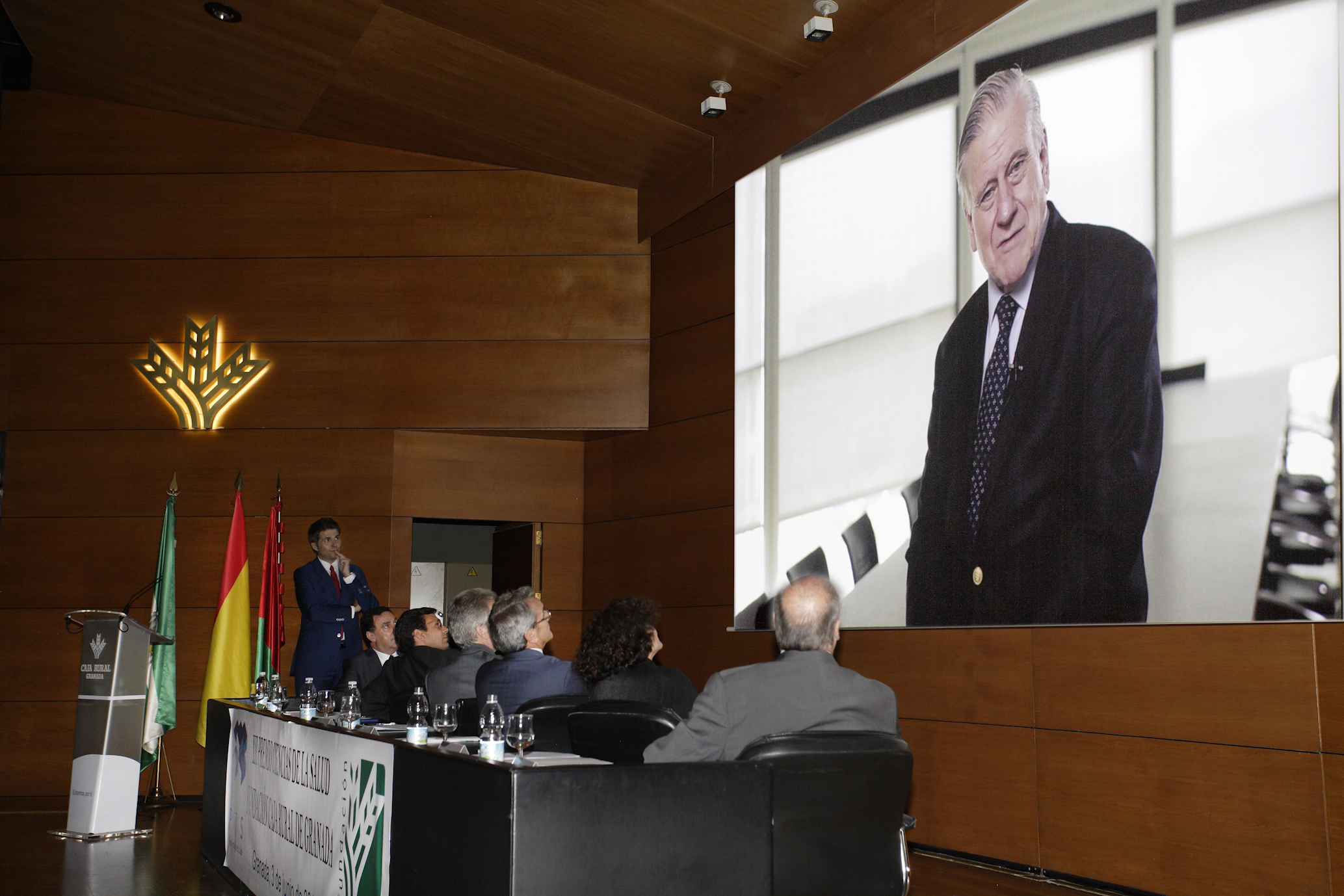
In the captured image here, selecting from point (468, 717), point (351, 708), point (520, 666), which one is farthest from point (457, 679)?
point (351, 708)

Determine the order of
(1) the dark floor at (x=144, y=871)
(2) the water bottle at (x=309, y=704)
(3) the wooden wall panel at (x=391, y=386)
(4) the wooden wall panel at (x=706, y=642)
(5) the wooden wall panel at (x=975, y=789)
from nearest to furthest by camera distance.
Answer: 1. (2) the water bottle at (x=309, y=704)
2. (1) the dark floor at (x=144, y=871)
3. (5) the wooden wall panel at (x=975, y=789)
4. (4) the wooden wall panel at (x=706, y=642)
5. (3) the wooden wall panel at (x=391, y=386)

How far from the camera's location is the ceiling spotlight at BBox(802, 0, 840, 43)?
6.02 m

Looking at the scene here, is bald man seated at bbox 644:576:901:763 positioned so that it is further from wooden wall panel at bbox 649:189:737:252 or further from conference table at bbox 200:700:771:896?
wooden wall panel at bbox 649:189:737:252

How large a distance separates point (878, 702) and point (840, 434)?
3.51 meters

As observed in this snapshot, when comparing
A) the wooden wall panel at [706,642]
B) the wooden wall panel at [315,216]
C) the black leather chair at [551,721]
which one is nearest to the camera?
the black leather chair at [551,721]

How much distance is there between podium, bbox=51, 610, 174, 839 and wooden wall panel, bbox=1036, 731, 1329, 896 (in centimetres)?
464

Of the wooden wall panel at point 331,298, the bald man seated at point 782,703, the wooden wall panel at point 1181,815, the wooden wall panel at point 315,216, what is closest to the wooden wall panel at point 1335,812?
the wooden wall panel at point 1181,815

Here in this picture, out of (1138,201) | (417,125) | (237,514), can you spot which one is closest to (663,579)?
(237,514)

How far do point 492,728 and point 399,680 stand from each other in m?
2.34

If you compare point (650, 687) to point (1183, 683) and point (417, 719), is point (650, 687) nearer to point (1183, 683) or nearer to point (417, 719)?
point (417, 719)

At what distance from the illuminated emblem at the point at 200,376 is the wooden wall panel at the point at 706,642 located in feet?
11.3

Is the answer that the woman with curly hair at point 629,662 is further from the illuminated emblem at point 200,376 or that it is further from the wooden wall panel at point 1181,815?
the illuminated emblem at point 200,376

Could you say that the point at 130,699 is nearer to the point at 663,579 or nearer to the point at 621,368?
the point at 663,579

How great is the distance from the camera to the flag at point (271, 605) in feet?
24.0
